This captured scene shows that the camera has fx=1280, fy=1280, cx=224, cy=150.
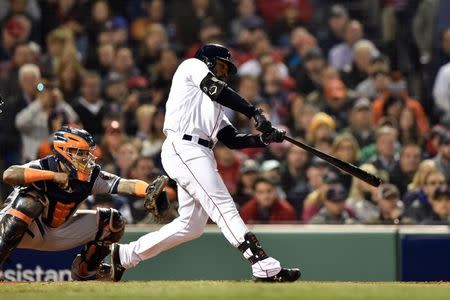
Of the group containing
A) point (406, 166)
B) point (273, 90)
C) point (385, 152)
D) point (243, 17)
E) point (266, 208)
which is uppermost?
point (243, 17)

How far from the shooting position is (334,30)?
1416cm

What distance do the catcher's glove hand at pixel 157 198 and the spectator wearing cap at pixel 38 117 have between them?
4268mm

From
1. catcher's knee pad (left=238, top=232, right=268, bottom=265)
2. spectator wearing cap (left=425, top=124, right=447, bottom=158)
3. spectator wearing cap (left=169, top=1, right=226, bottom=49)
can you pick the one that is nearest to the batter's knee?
catcher's knee pad (left=238, top=232, right=268, bottom=265)

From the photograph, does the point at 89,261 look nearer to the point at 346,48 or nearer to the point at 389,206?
the point at 389,206

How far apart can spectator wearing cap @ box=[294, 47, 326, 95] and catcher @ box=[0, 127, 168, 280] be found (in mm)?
4978

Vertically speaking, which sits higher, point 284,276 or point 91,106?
point 91,106

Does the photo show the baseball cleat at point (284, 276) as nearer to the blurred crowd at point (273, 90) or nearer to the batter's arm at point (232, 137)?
the batter's arm at point (232, 137)

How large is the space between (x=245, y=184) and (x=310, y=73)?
236 cm

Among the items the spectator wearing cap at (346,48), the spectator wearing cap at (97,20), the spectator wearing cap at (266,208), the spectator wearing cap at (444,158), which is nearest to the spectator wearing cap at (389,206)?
the spectator wearing cap at (266,208)

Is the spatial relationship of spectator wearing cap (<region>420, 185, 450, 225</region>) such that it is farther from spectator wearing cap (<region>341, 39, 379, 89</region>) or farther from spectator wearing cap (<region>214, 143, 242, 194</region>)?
spectator wearing cap (<region>341, 39, 379, 89</region>)

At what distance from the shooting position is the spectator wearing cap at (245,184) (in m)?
11.6

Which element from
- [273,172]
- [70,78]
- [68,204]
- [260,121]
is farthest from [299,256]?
[70,78]

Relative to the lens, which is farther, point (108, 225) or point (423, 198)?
point (423, 198)

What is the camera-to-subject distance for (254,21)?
562 inches
